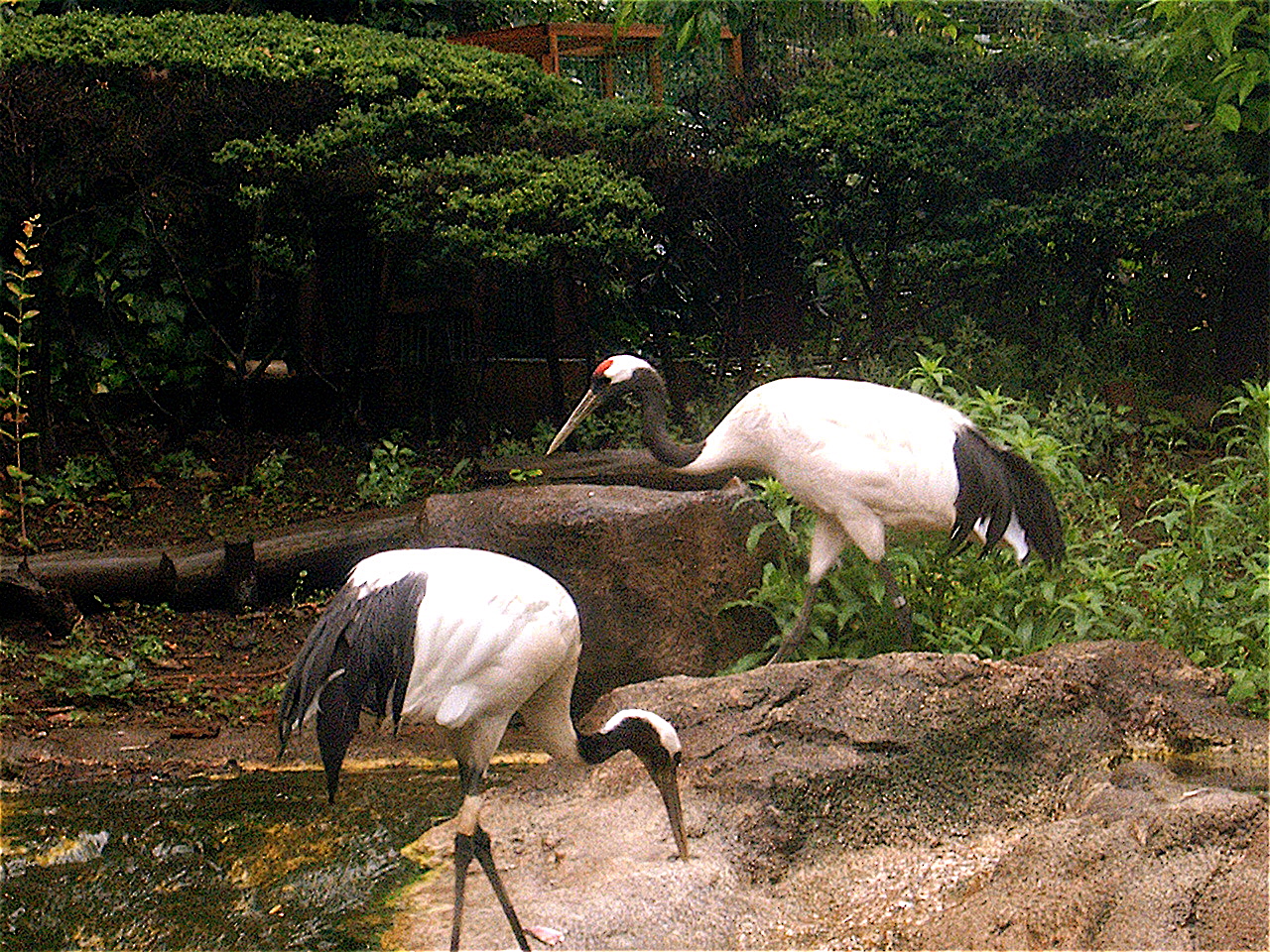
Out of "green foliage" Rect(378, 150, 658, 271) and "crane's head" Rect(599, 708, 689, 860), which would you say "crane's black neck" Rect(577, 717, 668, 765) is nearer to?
"crane's head" Rect(599, 708, 689, 860)

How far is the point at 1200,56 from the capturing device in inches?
331

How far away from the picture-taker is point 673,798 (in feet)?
12.7

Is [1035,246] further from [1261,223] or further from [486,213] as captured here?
[486,213]

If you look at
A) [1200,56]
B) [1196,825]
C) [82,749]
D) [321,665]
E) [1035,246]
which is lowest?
[82,749]

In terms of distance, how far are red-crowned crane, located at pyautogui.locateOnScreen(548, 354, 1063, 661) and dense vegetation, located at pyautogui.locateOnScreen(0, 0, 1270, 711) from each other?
1.03 metres

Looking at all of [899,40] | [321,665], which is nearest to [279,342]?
[899,40]

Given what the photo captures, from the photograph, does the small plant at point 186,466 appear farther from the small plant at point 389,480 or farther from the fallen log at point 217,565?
the fallen log at point 217,565

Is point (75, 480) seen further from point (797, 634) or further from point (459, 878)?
point (459, 878)

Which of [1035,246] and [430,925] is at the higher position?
[1035,246]

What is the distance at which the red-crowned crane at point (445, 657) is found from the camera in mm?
3662

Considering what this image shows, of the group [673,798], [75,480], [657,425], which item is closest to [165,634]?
[75,480]

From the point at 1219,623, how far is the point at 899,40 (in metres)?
4.20

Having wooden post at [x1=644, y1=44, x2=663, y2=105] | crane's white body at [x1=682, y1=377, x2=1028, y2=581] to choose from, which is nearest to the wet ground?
crane's white body at [x1=682, y1=377, x2=1028, y2=581]

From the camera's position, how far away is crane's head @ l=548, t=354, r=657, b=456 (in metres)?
5.56
